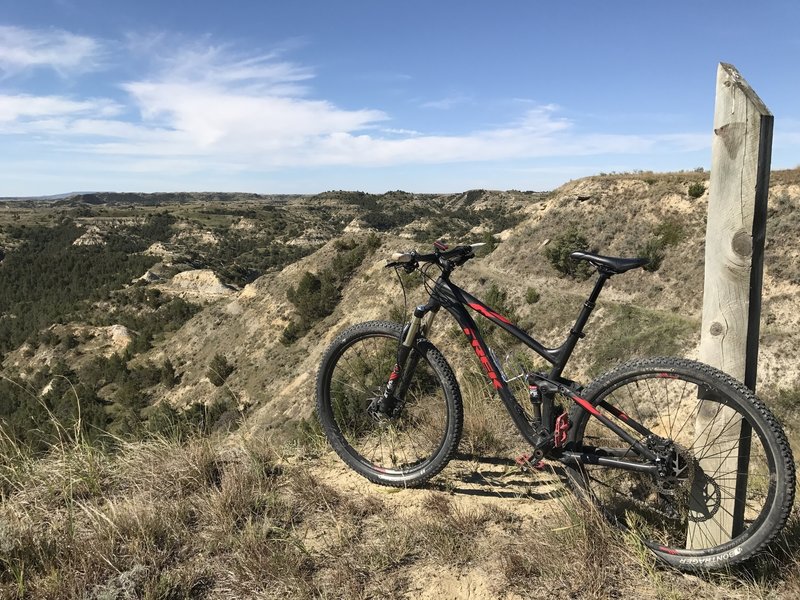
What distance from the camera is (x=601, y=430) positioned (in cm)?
415

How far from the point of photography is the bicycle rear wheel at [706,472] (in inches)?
86.7

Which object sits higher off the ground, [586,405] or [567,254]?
[567,254]

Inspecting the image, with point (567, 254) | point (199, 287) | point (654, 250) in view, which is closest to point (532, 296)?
point (567, 254)

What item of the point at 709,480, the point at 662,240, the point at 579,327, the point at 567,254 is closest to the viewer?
the point at 709,480

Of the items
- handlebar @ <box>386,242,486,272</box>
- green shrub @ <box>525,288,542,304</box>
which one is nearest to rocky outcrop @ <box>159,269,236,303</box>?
green shrub @ <box>525,288,542,304</box>

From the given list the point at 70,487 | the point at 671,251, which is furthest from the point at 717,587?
the point at 671,251

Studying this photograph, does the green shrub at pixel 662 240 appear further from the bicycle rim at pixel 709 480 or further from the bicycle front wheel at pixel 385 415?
the bicycle rim at pixel 709 480

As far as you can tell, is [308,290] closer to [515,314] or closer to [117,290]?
[515,314]

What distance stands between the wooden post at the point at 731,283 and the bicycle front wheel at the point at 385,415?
1497 mm

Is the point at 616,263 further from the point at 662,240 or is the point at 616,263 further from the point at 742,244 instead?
the point at 662,240

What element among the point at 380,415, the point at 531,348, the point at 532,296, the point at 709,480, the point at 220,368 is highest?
the point at 531,348

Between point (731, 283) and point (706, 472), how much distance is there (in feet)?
3.22

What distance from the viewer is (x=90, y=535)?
8.41 feet

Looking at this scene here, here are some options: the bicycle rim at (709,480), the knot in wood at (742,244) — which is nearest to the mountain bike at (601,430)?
the bicycle rim at (709,480)
